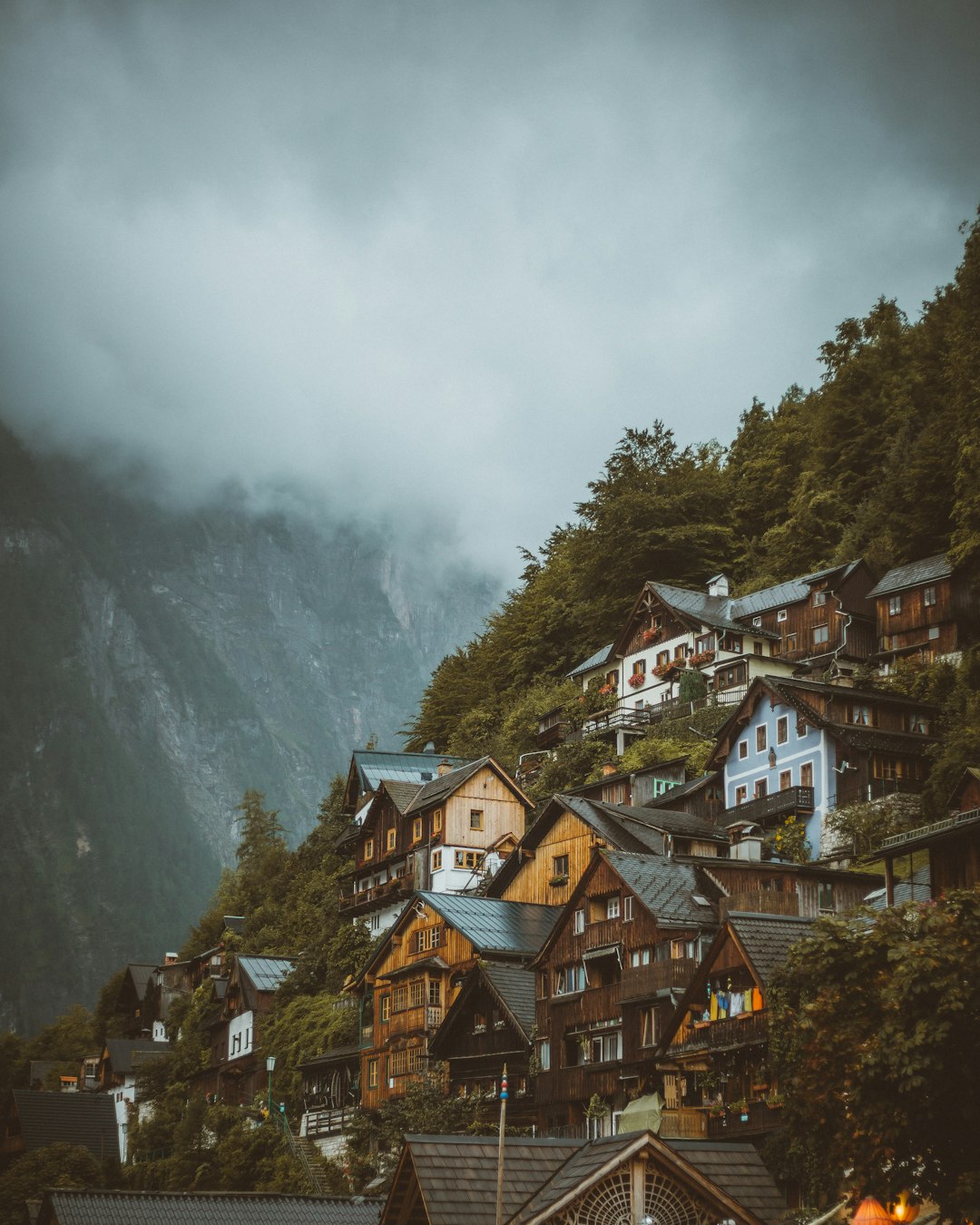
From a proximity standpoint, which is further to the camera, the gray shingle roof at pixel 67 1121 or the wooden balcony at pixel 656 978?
→ the gray shingle roof at pixel 67 1121

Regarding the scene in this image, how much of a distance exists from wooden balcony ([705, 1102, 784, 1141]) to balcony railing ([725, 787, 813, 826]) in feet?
72.9

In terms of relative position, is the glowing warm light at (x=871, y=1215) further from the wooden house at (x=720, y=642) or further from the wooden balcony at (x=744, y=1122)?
the wooden house at (x=720, y=642)

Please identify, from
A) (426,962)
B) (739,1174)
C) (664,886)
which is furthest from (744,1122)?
(426,962)

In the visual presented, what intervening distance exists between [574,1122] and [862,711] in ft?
82.9

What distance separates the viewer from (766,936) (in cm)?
4281

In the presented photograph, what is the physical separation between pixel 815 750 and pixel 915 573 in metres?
14.3

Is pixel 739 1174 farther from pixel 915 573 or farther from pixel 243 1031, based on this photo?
pixel 243 1031

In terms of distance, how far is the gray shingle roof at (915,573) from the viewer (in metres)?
72.8

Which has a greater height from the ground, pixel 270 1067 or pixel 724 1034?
pixel 724 1034

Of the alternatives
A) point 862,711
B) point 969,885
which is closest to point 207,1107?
point 862,711

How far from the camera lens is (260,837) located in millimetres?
109188

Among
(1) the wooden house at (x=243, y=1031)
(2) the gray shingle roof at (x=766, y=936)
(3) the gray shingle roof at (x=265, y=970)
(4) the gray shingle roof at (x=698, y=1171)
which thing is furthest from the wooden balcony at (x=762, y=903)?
(3) the gray shingle roof at (x=265, y=970)

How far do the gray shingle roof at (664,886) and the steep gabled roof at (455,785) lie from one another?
885 inches

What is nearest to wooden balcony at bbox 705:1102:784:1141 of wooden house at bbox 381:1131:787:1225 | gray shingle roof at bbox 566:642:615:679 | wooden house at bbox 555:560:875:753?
wooden house at bbox 381:1131:787:1225
